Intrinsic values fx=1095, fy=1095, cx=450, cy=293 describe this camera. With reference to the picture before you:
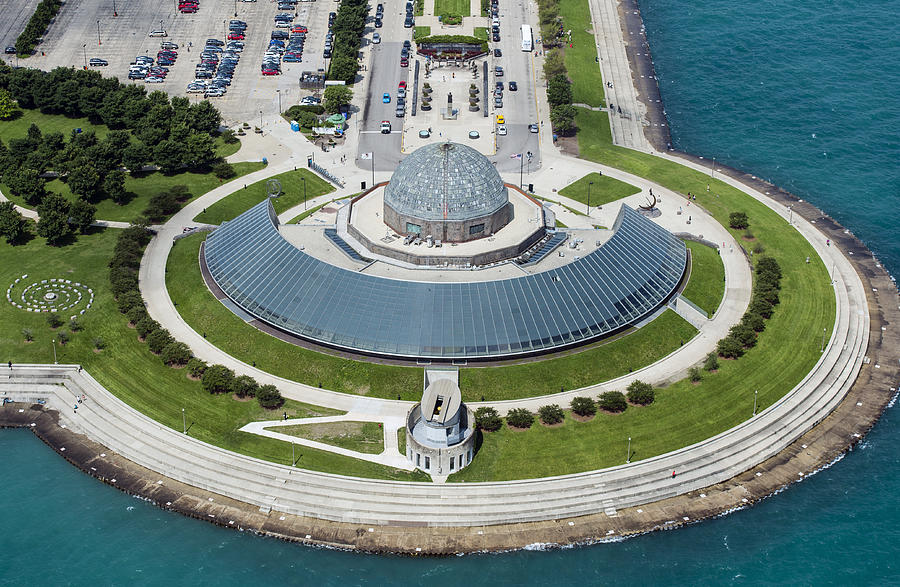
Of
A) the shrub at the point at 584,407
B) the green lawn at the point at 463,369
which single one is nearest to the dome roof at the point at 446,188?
the green lawn at the point at 463,369

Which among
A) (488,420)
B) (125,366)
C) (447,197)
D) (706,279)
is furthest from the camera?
(706,279)

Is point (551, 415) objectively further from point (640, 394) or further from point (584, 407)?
point (640, 394)

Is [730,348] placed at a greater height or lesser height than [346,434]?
greater

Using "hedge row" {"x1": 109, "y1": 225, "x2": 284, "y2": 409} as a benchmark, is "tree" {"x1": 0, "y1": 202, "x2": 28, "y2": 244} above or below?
above

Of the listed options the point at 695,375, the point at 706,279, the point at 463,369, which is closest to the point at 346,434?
the point at 463,369

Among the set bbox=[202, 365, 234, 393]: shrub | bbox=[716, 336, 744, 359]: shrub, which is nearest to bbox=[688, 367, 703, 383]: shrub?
bbox=[716, 336, 744, 359]: shrub

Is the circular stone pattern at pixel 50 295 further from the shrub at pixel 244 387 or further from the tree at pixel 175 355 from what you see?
the shrub at pixel 244 387

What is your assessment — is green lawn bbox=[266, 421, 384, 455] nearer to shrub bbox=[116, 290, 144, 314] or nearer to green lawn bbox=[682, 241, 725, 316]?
shrub bbox=[116, 290, 144, 314]

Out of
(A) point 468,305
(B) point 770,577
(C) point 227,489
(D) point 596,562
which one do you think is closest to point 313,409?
(C) point 227,489
